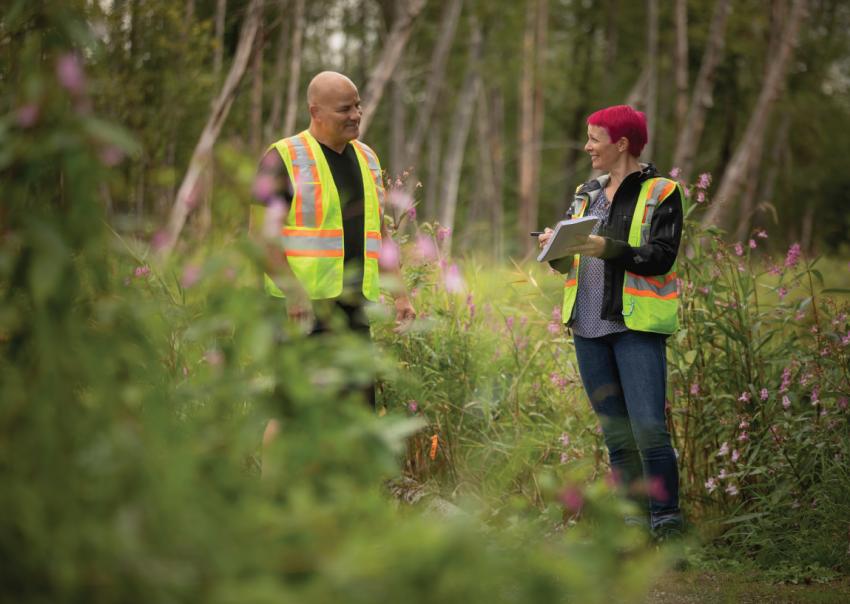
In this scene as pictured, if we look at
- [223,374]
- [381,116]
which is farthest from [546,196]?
[223,374]

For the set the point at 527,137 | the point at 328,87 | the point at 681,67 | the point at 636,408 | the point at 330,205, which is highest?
the point at 681,67

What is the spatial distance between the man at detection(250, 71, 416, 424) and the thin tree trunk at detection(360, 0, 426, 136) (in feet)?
28.5

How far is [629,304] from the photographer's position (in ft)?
13.8

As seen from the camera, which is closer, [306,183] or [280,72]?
[306,183]

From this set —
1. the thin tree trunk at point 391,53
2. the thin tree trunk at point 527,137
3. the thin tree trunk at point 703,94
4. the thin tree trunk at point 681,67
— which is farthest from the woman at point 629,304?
the thin tree trunk at point 527,137

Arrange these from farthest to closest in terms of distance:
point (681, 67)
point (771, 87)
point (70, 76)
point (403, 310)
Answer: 1. point (681, 67)
2. point (771, 87)
3. point (403, 310)
4. point (70, 76)

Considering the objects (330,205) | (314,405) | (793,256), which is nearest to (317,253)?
(330,205)

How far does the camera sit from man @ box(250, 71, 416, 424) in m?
4.09

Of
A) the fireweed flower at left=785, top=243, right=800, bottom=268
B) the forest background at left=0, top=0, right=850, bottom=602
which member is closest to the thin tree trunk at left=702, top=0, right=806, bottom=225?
the forest background at left=0, top=0, right=850, bottom=602

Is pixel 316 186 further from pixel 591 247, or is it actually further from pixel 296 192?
pixel 591 247

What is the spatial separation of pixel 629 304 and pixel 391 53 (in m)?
9.64

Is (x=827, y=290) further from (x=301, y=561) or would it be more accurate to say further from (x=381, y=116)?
(x=381, y=116)

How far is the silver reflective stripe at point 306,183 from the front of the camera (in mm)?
4105

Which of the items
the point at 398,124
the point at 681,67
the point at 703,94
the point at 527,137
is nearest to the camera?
the point at 703,94
